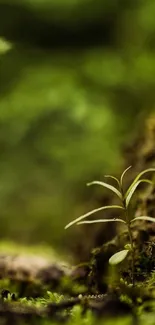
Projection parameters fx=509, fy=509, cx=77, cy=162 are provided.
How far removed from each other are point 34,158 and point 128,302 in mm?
1520

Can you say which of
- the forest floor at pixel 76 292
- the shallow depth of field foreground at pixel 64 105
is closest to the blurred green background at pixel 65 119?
the shallow depth of field foreground at pixel 64 105

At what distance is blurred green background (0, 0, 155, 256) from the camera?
2.16m

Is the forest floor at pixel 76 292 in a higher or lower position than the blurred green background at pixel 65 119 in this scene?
lower

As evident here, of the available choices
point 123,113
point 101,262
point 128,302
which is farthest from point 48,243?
point 128,302

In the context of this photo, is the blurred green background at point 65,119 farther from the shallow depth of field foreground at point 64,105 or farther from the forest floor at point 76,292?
the forest floor at point 76,292

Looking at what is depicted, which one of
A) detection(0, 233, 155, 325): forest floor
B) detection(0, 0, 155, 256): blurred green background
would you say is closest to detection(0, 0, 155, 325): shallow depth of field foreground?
detection(0, 0, 155, 256): blurred green background

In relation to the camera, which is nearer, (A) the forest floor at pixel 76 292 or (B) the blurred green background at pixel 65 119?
(A) the forest floor at pixel 76 292

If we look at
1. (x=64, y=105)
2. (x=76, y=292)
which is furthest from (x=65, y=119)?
(x=76, y=292)

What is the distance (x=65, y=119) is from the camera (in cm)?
219

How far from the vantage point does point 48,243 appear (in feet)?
6.73

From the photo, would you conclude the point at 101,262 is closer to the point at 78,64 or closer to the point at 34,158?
the point at 34,158

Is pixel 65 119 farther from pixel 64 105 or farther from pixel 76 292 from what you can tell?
pixel 76 292

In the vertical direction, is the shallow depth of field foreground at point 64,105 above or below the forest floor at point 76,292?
above

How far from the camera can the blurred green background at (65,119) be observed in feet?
7.10
